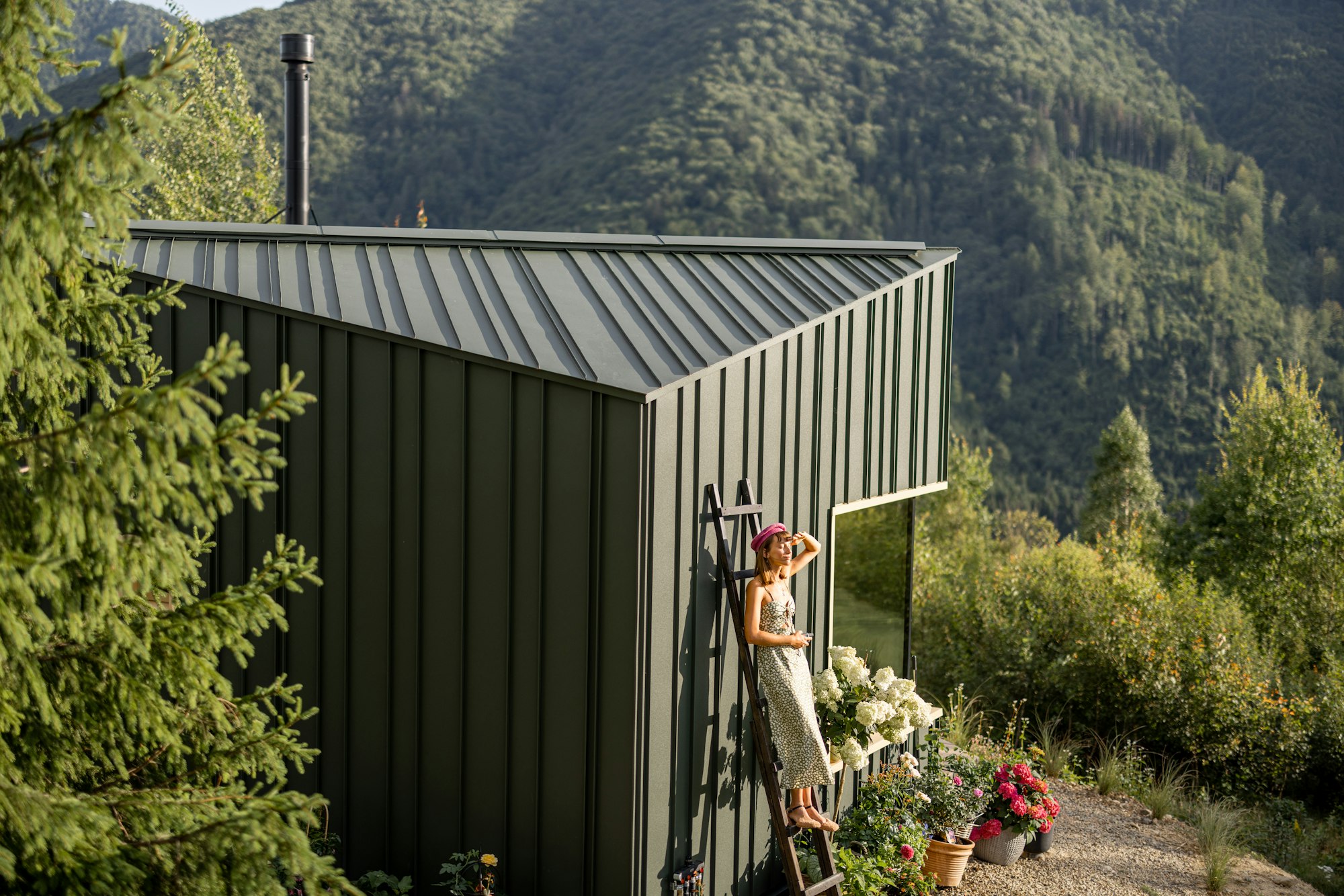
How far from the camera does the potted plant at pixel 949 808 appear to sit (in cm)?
705

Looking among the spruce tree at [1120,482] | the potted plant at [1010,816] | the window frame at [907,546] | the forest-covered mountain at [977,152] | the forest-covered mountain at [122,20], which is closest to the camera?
the window frame at [907,546]

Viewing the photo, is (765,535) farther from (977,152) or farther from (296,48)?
(977,152)

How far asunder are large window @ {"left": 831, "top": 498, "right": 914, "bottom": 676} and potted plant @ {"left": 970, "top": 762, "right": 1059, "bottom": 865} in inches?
47.1

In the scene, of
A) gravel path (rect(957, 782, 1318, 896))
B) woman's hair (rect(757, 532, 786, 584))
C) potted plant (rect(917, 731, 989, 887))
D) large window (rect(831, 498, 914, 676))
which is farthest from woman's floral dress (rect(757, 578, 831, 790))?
gravel path (rect(957, 782, 1318, 896))

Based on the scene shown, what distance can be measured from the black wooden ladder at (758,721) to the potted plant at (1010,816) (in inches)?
86.7

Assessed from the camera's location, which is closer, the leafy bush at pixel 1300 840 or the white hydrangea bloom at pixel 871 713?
the white hydrangea bloom at pixel 871 713

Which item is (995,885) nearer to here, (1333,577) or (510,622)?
(510,622)

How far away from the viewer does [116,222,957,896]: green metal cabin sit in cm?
501

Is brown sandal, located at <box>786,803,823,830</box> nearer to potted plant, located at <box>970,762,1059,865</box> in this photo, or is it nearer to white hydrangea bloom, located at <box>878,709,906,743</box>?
white hydrangea bloom, located at <box>878,709,906,743</box>

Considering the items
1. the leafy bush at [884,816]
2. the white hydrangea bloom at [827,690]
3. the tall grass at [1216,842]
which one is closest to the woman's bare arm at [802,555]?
the white hydrangea bloom at [827,690]

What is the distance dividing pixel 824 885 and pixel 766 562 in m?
1.70

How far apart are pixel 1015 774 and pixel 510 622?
14.2 ft

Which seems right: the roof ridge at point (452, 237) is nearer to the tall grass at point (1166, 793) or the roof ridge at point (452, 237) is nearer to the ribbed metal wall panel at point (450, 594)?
the ribbed metal wall panel at point (450, 594)

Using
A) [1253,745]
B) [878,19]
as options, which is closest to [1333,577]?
[1253,745]
